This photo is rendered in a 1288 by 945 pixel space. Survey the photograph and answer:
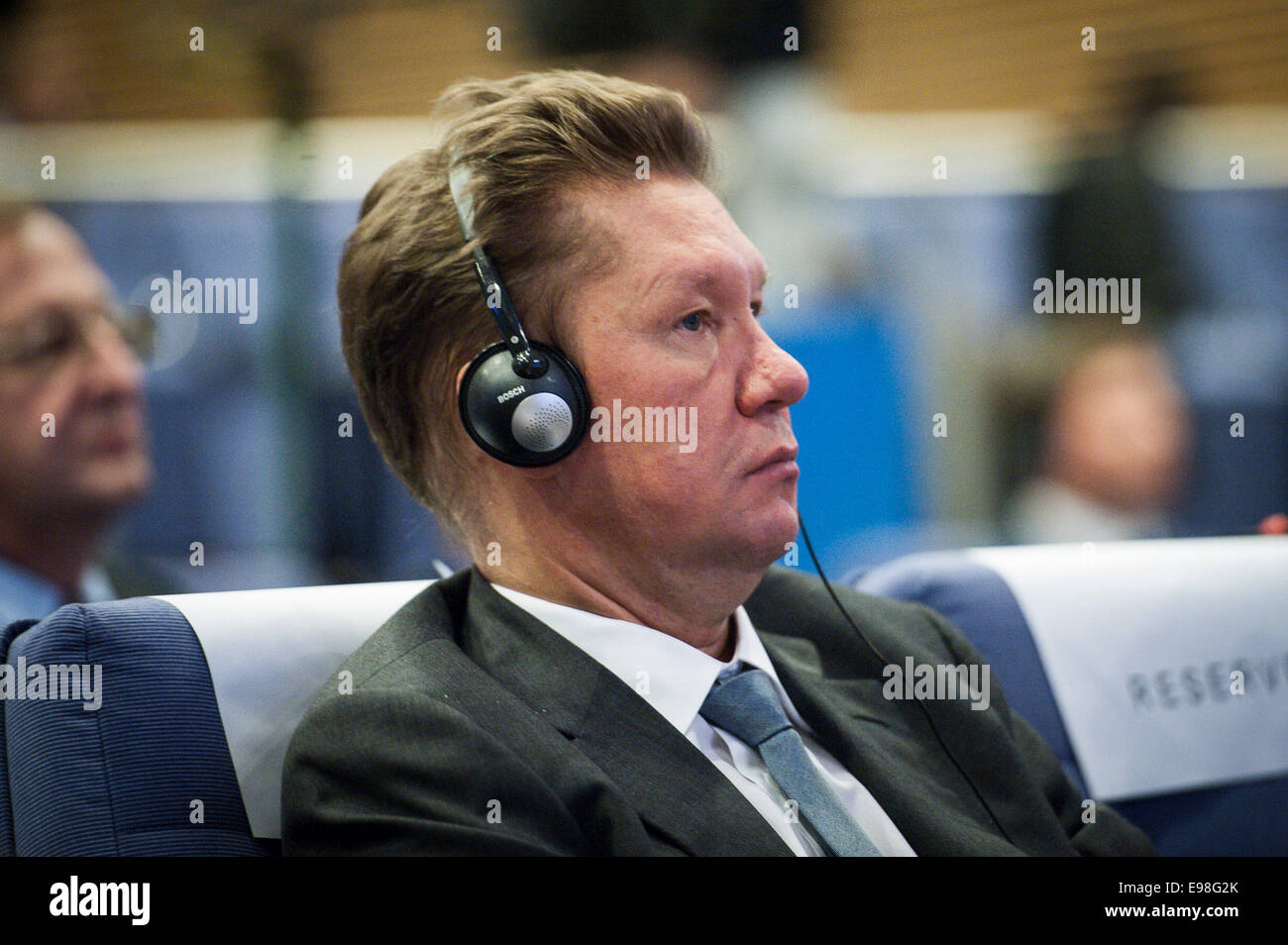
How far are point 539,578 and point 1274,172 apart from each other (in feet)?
8.11

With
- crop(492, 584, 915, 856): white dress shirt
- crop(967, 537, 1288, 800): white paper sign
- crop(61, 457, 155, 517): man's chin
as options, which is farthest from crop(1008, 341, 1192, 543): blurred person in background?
crop(61, 457, 155, 517): man's chin

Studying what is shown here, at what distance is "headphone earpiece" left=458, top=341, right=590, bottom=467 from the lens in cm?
103

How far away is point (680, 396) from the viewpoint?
1.09m

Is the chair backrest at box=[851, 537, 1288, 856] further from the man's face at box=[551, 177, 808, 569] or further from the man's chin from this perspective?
the man's chin

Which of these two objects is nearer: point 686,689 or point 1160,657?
point 686,689

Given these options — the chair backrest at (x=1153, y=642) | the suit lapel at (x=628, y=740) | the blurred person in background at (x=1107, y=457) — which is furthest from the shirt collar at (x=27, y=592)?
the blurred person in background at (x=1107, y=457)

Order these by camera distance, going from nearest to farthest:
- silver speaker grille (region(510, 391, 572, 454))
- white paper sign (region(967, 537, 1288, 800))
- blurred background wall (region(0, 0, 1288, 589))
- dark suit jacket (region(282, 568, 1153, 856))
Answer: dark suit jacket (region(282, 568, 1153, 856)) < silver speaker grille (region(510, 391, 572, 454)) < white paper sign (region(967, 537, 1288, 800)) < blurred background wall (region(0, 0, 1288, 589))

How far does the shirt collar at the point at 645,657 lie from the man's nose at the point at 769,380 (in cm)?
22

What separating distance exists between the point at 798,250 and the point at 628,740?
1443 millimetres

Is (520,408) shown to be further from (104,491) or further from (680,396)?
(104,491)

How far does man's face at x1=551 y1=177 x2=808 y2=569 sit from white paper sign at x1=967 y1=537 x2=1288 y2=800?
17.5 inches

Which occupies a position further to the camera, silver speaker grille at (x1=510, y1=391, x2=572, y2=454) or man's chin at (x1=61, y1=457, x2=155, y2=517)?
man's chin at (x1=61, y1=457, x2=155, y2=517)

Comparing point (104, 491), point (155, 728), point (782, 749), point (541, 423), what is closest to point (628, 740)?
point (782, 749)

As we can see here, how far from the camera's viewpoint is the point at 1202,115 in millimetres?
2883
